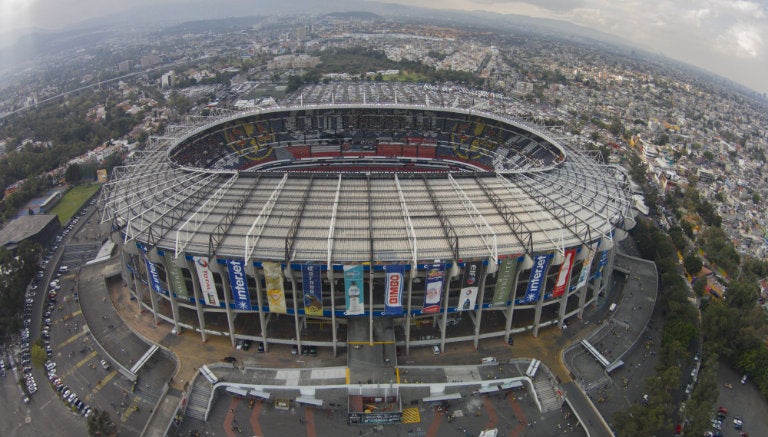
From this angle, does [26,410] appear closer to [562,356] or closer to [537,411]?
[537,411]

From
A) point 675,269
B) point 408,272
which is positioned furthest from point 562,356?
point 675,269

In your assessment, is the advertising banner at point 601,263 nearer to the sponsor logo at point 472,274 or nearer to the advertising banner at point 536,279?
the advertising banner at point 536,279

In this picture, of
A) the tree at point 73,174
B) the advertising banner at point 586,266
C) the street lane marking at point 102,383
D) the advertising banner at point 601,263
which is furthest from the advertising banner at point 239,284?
the tree at point 73,174

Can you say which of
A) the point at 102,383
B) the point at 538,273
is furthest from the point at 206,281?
the point at 538,273

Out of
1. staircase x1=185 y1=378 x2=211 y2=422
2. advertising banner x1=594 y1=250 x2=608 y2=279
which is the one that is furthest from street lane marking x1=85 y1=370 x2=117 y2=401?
advertising banner x1=594 y1=250 x2=608 y2=279

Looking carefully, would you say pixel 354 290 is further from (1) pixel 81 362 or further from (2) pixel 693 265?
(2) pixel 693 265

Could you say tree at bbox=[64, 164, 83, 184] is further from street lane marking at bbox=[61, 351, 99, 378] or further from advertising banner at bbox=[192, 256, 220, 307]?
advertising banner at bbox=[192, 256, 220, 307]
